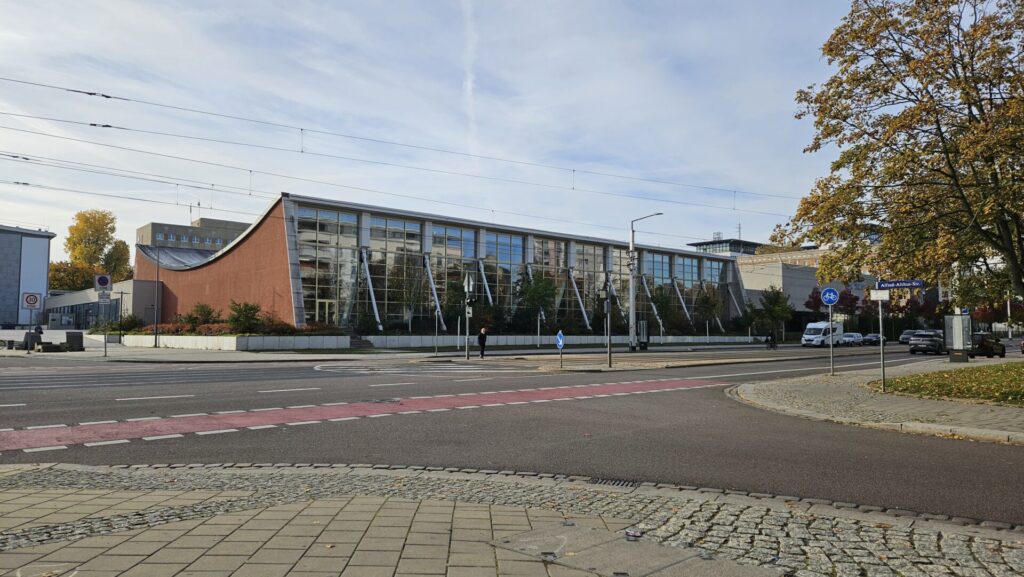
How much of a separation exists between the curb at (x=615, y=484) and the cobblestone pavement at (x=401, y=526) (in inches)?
1.6

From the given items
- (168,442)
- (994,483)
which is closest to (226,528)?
(168,442)

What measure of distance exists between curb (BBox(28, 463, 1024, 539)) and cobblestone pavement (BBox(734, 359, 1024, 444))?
5.37 metres

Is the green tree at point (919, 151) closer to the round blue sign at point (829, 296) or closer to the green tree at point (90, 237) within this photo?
the round blue sign at point (829, 296)

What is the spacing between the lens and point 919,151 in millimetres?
15117

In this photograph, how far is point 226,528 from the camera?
4656 mm

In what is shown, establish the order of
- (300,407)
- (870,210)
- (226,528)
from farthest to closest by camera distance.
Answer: (870,210)
(300,407)
(226,528)

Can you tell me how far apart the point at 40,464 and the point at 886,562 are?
814 cm

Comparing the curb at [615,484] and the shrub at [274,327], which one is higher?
the shrub at [274,327]

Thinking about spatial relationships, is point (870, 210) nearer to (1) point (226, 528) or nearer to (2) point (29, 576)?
(1) point (226, 528)

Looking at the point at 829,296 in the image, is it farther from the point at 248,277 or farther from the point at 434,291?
the point at 248,277

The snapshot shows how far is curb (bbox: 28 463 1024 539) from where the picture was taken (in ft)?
17.6

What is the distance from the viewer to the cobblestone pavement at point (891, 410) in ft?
33.6

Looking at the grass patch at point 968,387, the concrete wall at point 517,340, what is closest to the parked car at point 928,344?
the concrete wall at point 517,340

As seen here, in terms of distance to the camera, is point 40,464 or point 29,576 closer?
point 29,576
